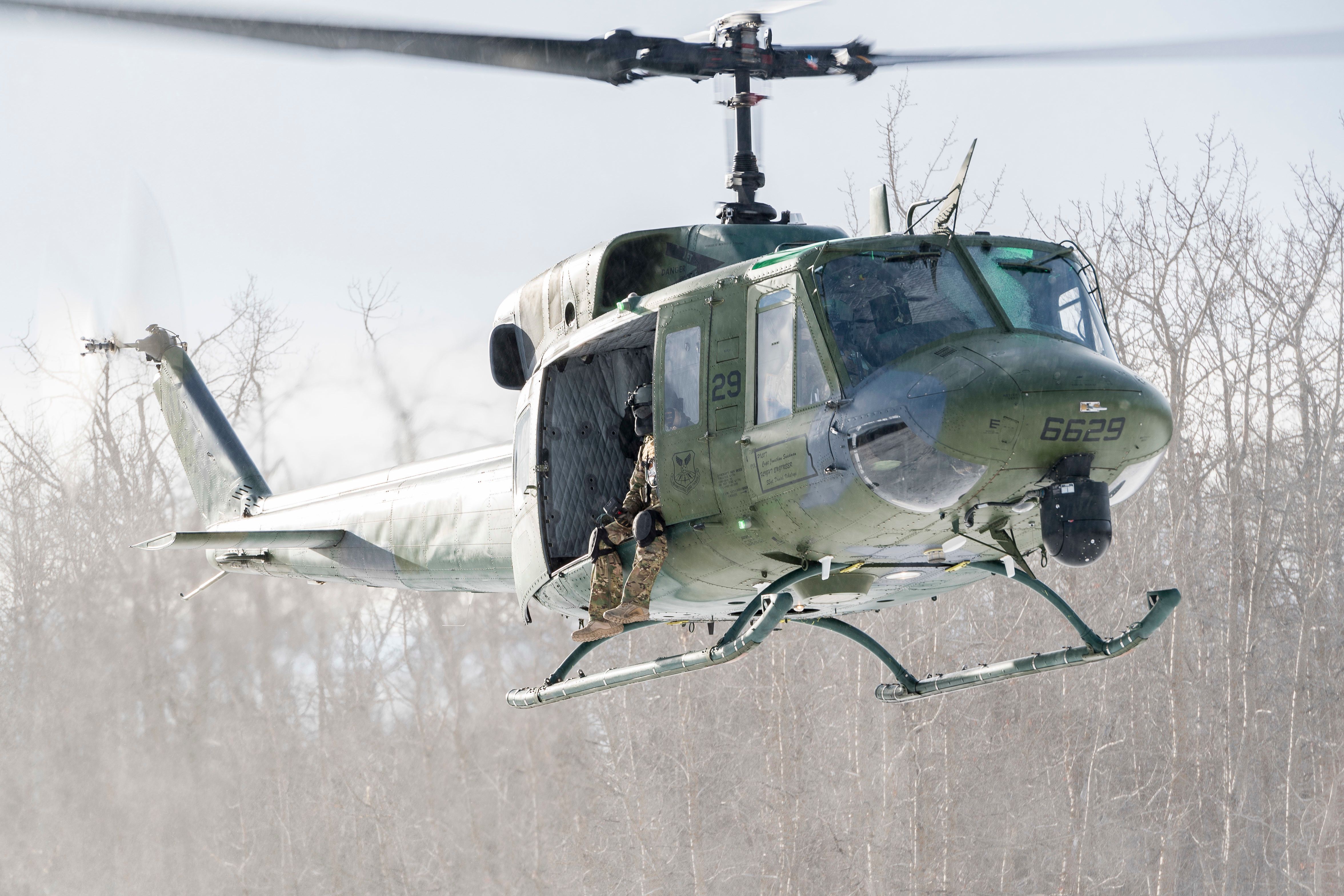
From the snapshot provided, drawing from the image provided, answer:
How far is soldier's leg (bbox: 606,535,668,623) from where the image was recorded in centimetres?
570

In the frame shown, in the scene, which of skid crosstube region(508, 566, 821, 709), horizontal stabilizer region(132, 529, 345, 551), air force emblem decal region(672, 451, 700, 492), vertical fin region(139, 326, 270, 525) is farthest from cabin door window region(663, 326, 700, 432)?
vertical fin region(139, 326, 270, 525)

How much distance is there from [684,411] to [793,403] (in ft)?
2.03

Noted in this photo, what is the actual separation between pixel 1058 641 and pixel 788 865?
5.69m

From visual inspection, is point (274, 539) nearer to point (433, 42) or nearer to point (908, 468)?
point (433, 42)

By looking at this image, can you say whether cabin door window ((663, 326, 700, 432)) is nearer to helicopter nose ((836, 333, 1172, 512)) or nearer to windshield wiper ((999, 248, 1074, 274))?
helicopter nose ((836, 333, 1172, 512))

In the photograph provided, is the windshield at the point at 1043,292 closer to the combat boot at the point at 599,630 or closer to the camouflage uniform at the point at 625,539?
the camouflage uniform at the point at 625,539

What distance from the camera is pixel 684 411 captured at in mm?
5531

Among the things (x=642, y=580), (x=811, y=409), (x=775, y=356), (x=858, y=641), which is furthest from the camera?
(x=858, y=641)

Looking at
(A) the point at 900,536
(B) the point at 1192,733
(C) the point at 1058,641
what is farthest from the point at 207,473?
(B) the point at 1192,733

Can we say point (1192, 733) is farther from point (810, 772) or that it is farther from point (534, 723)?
point (534, 723)

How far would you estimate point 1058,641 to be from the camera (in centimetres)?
2111

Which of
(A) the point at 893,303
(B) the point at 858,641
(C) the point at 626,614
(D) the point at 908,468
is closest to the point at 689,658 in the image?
(C) the point at 626,614

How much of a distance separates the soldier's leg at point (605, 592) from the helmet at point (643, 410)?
593 millimetres

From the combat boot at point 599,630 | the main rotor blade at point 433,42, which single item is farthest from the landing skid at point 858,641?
the main rotor blade at point 433,42
